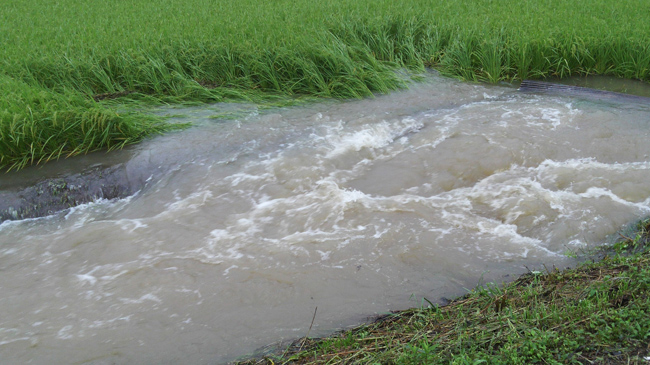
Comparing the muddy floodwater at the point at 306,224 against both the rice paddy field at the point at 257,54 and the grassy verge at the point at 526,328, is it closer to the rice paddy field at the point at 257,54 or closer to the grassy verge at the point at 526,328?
the grassy verge at the point at 526,328

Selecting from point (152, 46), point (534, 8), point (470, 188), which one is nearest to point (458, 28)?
point (534, 8)

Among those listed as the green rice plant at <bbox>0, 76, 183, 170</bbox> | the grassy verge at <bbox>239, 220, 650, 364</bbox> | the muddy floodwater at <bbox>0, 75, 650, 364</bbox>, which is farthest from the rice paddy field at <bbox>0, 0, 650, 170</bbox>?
the grassy verge at <bbox>239, 220, 650, 364</bbox>

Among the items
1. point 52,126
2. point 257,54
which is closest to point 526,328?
point 52,126

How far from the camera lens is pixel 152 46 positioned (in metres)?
6.75

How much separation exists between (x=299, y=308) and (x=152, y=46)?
15.6ft

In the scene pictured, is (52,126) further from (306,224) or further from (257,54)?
(306,224)

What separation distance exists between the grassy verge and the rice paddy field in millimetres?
3686

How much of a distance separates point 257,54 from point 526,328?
203 inches

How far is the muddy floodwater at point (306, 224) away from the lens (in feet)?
10.6

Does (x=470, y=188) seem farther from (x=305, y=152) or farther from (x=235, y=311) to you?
(x=235, y=311)

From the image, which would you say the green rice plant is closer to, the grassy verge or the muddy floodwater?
the muddy floodwater

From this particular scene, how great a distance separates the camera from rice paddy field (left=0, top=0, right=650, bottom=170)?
5391mm

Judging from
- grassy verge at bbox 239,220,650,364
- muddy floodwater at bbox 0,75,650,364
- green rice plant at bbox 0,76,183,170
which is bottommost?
muddy floodwater at bbox 0,75,650,364

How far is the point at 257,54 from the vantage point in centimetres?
671
